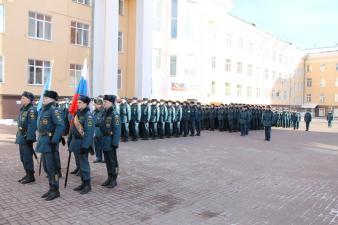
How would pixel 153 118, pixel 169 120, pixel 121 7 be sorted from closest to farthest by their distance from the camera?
pixel 153 118, pixel 169 120, pixel 121 7

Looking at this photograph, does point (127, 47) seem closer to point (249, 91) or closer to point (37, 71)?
point (37, 71)

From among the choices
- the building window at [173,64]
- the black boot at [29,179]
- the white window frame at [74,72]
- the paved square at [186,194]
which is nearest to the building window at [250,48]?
the building window at [173,64]

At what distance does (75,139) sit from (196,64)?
25905mm

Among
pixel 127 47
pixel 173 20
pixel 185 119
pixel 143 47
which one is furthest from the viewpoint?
pixel 173 20

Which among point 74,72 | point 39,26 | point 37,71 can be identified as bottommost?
point 37,71

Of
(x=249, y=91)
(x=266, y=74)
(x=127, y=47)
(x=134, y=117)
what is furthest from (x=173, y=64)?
(x=266, y=74)

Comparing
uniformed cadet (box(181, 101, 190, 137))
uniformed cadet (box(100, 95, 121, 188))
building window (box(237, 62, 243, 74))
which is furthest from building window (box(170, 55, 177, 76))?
uniformed cadet (box(100, 95, 121, 188))

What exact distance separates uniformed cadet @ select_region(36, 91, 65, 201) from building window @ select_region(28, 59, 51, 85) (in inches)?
673

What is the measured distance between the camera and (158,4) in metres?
29.7

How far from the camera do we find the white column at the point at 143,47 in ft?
82.9

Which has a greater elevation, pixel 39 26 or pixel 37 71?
pixel 39 26

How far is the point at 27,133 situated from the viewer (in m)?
7.01

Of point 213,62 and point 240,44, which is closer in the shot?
point 213,62

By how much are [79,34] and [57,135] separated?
2071 centimetres
